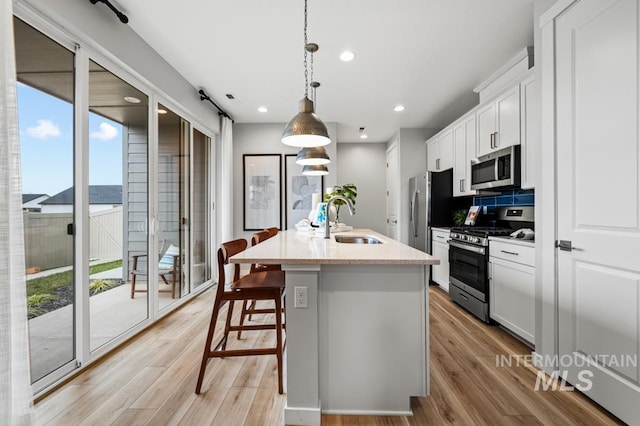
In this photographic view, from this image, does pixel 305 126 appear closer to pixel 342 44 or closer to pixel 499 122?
pixel 342 44

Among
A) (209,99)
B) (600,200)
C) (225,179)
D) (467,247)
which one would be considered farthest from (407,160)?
(600,200)

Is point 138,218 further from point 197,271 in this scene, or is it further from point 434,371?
point 434,371

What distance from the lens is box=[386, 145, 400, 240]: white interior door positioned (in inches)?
214

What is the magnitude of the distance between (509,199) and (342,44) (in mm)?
2566

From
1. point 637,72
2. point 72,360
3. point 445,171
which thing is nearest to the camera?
point 637,72

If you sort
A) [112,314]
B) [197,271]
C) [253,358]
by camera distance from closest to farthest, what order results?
[253,358] → [112,314] → [197,271]

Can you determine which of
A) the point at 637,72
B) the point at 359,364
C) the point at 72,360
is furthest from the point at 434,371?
the point at 72,360

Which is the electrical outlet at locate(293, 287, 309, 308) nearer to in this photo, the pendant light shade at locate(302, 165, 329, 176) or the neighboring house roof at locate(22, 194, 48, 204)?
the neighboring house roof at locate(22, 194, 48, 204)

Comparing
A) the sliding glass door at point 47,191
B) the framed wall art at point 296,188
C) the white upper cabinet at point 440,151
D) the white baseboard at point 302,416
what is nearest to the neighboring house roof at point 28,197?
the sliding glass door at point 47,191

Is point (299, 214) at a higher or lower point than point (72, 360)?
higher

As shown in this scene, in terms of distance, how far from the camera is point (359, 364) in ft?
5.18

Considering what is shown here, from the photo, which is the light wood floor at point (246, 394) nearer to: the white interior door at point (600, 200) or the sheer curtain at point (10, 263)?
the white interior door at point (600, 200)

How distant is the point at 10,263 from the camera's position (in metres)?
1.26

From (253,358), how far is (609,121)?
8.92 feet
